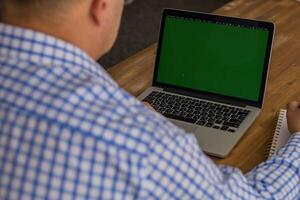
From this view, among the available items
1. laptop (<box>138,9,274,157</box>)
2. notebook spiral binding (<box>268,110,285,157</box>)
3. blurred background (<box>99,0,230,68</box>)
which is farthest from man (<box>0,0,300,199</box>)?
blurred background (<box>99,0,230,68</box>)

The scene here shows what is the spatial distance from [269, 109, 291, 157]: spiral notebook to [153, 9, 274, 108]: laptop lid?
0.31ft

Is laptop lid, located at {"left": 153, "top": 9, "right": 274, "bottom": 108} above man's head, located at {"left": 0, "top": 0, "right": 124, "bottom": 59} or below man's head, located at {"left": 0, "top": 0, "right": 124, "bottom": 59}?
below

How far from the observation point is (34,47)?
0.78m

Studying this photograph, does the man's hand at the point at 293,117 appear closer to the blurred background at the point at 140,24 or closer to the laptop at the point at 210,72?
the laptop at the point at 210,72

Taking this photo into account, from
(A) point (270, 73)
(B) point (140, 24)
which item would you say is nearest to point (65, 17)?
(A) point (270, 73)

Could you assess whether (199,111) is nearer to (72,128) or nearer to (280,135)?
(280,135)

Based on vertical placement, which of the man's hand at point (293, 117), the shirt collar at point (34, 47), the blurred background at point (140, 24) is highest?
the shirt collar at point (34, 47)

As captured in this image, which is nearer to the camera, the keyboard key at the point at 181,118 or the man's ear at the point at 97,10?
the man's ear at the point at 97,10

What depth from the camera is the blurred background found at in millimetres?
3535

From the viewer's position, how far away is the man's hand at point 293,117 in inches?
47.5

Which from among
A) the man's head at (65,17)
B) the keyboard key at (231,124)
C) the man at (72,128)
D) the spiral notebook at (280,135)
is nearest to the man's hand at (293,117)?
the spiral notebook at (280,135)

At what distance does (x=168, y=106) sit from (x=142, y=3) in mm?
3028

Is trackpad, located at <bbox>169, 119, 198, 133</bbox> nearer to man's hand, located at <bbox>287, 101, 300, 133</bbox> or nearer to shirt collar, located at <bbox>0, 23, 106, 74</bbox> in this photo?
man's hand, located at <bbox>287, 101, 300, 133</bbox>

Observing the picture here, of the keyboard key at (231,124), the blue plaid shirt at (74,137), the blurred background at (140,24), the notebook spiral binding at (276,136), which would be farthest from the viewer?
the blurred background at (140,24)
